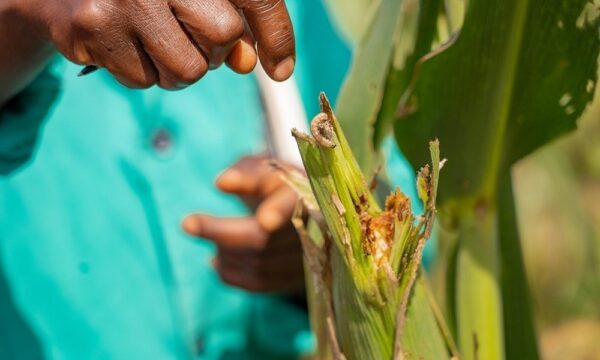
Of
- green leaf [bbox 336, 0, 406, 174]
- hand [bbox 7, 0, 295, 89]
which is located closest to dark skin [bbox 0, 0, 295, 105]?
hand [bbox 7, 0, 295, 89]

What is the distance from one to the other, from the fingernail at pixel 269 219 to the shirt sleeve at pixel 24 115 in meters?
0.17

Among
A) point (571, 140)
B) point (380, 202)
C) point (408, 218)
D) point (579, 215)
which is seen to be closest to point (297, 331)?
point (380, 202)

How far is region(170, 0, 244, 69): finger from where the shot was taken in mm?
395

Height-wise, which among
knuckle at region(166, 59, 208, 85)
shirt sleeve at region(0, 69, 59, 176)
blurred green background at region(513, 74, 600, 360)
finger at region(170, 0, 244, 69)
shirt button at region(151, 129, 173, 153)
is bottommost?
blurred green background at region(513, 74, 600, 360)

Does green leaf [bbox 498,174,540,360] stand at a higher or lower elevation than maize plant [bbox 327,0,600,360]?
lower

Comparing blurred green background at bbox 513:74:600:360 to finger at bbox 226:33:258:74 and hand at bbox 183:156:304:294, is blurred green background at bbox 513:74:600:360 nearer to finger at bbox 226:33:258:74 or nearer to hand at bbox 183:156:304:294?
hand at bbox 183:156:304:294

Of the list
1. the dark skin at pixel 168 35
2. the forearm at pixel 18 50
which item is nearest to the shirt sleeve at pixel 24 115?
the forearm at pixel 18 50

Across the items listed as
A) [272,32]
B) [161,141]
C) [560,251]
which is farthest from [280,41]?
[560,251]

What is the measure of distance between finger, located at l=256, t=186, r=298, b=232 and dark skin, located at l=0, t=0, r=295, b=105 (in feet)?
0.72

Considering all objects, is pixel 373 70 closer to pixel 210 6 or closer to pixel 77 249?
pixel 210 6

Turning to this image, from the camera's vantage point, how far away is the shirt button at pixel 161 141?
0.74 meters

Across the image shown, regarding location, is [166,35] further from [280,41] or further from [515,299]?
[515,299]

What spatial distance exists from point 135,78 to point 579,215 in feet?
3.87

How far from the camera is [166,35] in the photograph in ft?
1.30
